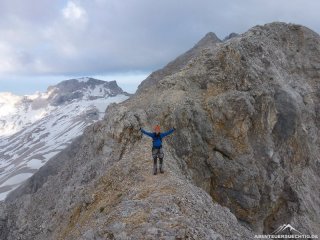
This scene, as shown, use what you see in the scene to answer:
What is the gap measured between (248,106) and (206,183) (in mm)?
9134

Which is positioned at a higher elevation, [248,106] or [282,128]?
[248,106]

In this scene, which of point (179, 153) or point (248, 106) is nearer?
point (179, 153)

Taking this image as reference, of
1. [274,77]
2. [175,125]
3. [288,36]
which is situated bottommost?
[175,125]

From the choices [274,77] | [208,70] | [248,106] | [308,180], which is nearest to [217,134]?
[248,106]

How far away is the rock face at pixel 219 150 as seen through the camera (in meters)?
33.5

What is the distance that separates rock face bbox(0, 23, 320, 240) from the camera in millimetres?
33469

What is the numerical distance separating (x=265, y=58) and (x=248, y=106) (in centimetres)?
1105

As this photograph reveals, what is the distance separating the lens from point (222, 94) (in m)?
44.9

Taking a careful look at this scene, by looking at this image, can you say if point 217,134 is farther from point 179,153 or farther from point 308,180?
point 308,180

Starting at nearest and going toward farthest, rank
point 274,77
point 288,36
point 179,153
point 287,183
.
Result: point 179,153, point 287,183, point 274,77, point 288,36

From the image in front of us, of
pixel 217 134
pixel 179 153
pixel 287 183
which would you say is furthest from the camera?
pixel 287 183

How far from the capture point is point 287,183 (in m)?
47.9

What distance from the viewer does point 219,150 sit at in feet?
140

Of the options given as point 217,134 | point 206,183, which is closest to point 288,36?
point 217,134
